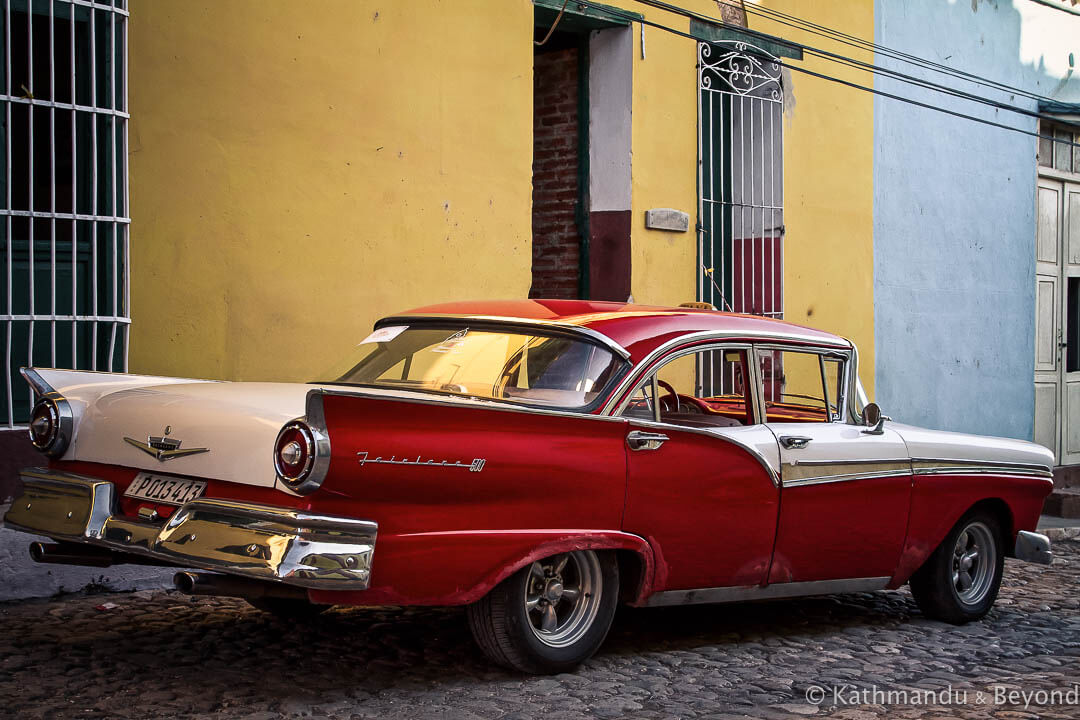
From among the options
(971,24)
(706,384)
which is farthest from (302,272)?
(971,24)

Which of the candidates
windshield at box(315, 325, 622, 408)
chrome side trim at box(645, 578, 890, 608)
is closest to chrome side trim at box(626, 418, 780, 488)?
windshield at box(315, 325, 622, 408)

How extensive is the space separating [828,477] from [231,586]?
278 cm

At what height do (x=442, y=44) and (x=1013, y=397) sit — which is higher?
(x=442, y=44)

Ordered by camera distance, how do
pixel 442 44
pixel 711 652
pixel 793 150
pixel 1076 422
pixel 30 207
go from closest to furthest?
pixel 711 652 → pixel 30 207 → pixel 442 44 → pixel 793 150 → pixel 1076 422

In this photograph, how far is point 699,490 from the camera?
5.00 metres

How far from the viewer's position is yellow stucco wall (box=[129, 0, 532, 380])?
7.49 m

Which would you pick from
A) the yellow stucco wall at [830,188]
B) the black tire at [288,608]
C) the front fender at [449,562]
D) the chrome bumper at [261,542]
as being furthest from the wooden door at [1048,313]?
the chrome bumper at [261,542]

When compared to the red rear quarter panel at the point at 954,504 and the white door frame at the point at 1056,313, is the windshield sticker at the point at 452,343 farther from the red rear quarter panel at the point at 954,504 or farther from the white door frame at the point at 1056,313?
the white door frame at the point at 1056,313

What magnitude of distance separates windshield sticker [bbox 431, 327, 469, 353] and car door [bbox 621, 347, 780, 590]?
2.53 ft

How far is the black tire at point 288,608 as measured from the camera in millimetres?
5312

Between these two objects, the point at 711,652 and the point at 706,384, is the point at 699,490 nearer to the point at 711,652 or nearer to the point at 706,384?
the point at 711,652

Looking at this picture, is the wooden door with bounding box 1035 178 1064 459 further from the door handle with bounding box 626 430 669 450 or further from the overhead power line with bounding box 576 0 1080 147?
the door handle with bounding box 626 430 669 450

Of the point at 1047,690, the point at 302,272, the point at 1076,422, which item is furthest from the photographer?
the point at 1076,422

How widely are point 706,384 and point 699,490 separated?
175 inches
